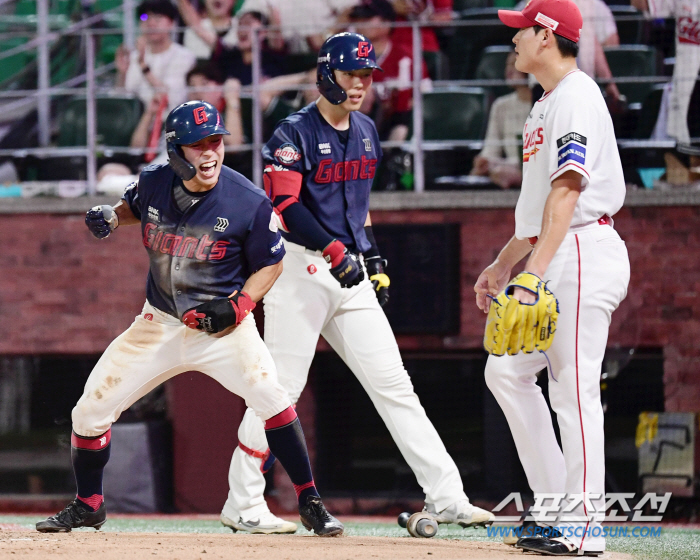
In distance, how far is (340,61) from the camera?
4812 mm

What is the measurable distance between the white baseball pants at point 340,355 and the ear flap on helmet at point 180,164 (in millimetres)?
810

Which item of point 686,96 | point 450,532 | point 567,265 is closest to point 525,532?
point 567,265

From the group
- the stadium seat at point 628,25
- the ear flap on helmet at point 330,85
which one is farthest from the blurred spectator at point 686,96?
the ear flap on helmet at point 330,85

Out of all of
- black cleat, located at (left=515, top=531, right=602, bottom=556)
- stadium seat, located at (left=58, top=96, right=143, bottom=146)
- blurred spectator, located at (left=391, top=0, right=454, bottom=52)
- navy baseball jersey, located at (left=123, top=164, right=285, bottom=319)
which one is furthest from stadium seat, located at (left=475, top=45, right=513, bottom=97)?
black cleat, located at (left=515, top=531, right=602, bottom=556)

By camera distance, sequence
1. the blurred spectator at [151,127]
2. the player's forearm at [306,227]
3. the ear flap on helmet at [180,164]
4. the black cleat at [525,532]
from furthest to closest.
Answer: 1. the blurred spectator at [151,127]
2. the player's forearm at [306,227]
3. the ear flap on helmet at [180,164]
4. the black cleat at [525,532]

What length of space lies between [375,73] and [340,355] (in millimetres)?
4016

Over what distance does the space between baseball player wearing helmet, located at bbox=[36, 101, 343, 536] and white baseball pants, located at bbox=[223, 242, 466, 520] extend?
17.5 inches

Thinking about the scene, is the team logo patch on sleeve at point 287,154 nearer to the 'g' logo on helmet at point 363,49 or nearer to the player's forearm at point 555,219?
the 'g' logo on helmet at point 363,49

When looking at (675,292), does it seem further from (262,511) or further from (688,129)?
(262,511)

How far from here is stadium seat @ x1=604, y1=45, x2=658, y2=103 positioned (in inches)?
316

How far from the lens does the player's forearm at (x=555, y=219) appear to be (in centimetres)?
366

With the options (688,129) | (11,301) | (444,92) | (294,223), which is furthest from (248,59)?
(294,223)

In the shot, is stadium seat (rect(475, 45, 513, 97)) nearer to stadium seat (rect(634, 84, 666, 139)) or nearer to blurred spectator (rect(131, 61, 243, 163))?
stadium seat (rect(634, 84, 666, 139))

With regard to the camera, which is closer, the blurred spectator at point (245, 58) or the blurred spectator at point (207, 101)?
the blurred spectator at point (207, 101)
